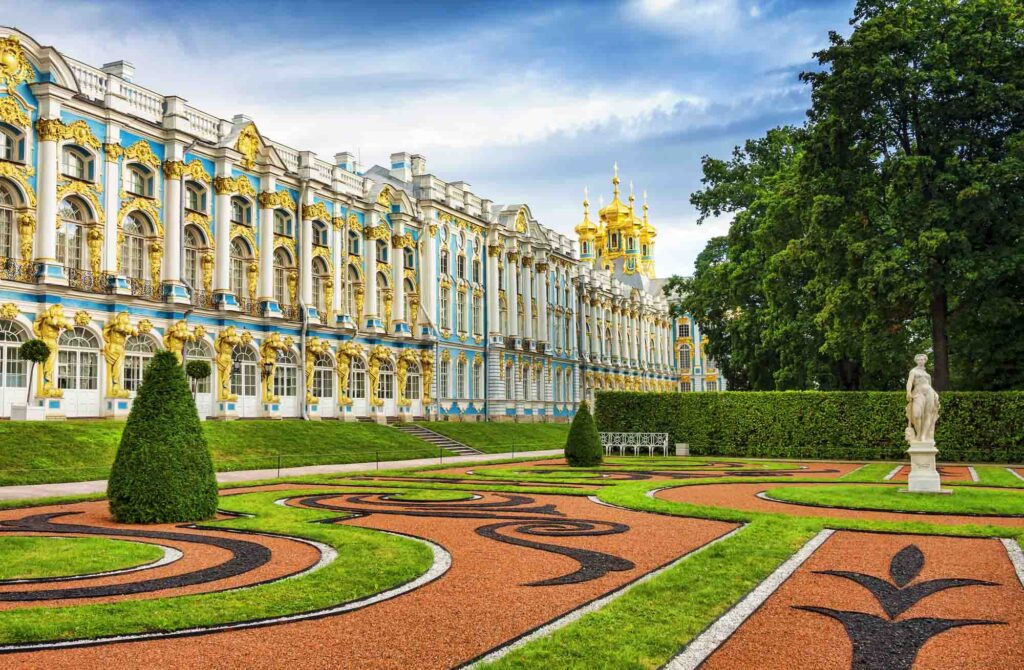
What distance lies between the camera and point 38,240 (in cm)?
2948

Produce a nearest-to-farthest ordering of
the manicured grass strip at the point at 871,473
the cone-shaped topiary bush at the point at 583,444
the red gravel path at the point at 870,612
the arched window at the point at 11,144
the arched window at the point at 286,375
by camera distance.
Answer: the red gravel path at the point at 870,612, the manicured grass strip at the point at 871,473, the cone-shaped topiary bush at the point at 583,444, the arched window at the point at 11,144, the arched window at the point at 286,375

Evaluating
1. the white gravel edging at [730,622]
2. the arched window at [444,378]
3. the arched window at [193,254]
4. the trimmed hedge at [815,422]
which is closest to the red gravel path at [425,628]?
the white gravel edging at [730,622]

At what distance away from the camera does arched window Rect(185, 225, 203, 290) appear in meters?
35.8

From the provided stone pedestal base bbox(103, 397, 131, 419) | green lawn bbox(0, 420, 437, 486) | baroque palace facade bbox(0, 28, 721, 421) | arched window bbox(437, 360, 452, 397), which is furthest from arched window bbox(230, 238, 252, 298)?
arched window bbox(437, 360, 452, 397)

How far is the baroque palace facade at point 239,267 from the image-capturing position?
2959 centimetres

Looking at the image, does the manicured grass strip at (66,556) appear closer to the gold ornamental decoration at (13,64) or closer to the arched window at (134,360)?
the arched window at (134,360)

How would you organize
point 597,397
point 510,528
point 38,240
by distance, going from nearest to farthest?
point 510,528 < point 38,240 < point 597,397

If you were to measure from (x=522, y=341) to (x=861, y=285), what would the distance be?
3107cm

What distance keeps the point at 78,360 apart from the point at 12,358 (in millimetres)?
2098

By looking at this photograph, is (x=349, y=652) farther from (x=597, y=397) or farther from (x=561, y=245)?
(x=561, y=245)

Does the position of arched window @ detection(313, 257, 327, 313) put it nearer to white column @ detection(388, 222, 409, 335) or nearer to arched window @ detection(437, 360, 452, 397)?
white column @ detection(388, 222, 409, 335)

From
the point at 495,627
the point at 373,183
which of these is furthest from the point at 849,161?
the point at 495,627

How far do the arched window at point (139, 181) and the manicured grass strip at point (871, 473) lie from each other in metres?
25.8

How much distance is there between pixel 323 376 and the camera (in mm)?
42094
